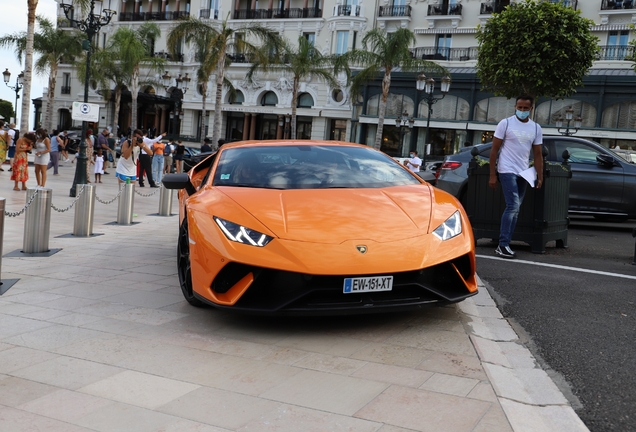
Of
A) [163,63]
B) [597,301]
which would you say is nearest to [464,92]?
[163,63]

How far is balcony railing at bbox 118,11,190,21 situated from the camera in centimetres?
6141

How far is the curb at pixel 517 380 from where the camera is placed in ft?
9.76

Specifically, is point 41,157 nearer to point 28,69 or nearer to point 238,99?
point 28,69

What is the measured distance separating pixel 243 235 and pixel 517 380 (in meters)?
1.88

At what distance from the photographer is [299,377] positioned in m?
3.56

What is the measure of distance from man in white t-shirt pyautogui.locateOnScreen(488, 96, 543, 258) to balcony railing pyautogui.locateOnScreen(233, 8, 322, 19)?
4987 cm

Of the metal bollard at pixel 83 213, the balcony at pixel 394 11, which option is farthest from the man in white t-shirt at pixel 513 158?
the balcony at pixel 394 11

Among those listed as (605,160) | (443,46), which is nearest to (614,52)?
(443,46)

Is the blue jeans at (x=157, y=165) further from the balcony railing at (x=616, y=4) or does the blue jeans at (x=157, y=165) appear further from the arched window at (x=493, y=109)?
the balcony railing at (x=616, y=4)

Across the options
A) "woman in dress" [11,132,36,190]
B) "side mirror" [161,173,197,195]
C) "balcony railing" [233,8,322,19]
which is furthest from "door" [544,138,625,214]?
"balcony railing" [233,8,322,19]

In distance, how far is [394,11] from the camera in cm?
5222

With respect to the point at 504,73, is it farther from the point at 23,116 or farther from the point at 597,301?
the point at 597,301

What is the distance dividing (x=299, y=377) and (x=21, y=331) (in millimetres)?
2054

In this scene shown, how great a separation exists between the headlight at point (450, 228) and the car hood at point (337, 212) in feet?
0.31
